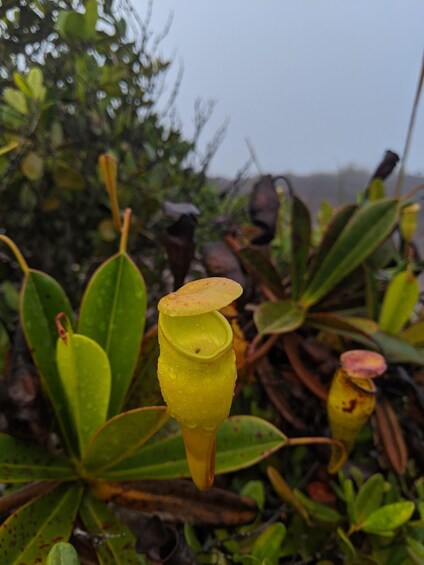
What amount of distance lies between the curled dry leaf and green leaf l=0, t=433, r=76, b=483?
0.40m

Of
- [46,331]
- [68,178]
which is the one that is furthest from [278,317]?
[68,178]

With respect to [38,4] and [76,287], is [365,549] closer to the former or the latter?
[76,287]

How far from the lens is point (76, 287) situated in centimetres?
105

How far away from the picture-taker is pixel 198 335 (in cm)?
31

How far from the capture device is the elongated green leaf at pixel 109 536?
1.51ft

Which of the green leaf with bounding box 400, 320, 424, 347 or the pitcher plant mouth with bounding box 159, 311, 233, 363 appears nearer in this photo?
the pitcher plant mouth with bounding box 159, 311, 233, 363

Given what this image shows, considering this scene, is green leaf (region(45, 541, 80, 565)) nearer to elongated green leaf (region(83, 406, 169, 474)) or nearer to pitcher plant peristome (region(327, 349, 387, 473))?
elongated green leaf (region(83, 406, 169, 474))

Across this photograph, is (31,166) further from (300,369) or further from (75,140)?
(300,369)

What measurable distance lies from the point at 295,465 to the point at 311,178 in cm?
260

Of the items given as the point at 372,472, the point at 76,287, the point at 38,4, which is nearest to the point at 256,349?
the point at 372,472

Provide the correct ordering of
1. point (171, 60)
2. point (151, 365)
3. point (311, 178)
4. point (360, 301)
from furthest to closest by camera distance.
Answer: point (311, 178) < point (171, 60) < point (360, 301) < point (151, 365)

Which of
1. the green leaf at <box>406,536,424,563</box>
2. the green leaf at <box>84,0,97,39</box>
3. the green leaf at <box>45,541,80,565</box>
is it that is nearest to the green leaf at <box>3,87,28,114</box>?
the green leaf at <box>84,0,97,39</box>

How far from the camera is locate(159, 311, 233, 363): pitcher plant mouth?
0.98 feet

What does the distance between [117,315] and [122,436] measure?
0.48 feet
